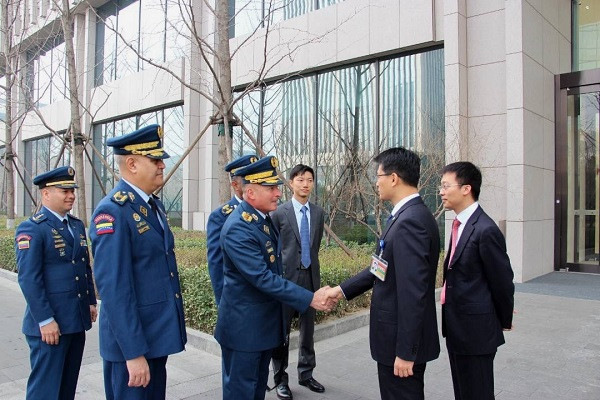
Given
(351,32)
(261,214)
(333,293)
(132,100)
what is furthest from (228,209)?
(132,100)

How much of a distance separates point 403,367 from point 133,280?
1.36 meters

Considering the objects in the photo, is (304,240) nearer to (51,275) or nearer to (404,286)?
(404,286)

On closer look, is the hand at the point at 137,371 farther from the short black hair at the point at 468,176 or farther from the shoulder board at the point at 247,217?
the short black hair at the point at 468,176

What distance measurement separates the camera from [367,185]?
9773 millimetres

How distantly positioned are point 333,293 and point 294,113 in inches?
397

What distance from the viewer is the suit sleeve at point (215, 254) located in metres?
3.40

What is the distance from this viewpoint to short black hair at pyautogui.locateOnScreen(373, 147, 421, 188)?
8.05 feet

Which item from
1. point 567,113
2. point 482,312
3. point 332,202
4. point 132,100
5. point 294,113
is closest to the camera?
point 482,312

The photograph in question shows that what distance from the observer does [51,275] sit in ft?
10.2

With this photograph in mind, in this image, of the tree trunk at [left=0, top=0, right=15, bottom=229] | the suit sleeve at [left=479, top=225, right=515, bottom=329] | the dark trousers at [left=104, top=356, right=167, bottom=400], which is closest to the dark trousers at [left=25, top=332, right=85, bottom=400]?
the dark trousers at [left=104, top=356, right=167, bottom=400]

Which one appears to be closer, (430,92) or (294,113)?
(430,92)

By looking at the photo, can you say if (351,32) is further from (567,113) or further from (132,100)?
(132,100)

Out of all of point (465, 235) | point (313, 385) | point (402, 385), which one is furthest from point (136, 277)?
point (313, 385)

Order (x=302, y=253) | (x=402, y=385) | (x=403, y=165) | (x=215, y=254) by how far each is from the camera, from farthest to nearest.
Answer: (x=302, y=253) < (x=215, y=254) < (x=403, y=165) < (x=402, y=385)
